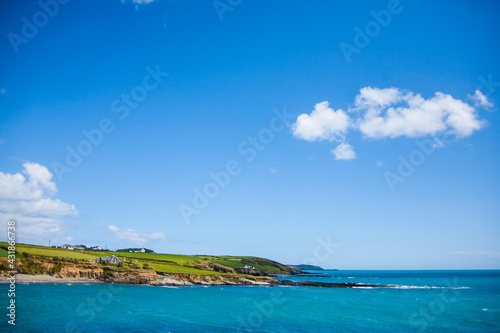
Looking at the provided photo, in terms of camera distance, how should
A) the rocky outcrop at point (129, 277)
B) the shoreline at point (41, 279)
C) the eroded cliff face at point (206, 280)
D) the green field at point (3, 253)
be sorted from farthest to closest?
the eroded cliff face at point (206, 280) → the rocky outcrop at point (129, 277) → the green field at point (3, 253) → the shoreline at point (41, 279)

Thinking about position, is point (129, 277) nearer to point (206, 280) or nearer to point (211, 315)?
point (206, 280)

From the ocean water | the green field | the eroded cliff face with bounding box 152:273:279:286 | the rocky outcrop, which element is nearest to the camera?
the ocean water

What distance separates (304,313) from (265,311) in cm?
588

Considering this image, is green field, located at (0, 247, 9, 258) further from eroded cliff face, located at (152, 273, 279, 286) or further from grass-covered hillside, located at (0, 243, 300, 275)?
eroded cliff face, located at (152, 273, 279, 286)

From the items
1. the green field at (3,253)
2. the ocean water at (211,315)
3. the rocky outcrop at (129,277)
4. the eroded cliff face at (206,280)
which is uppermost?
the green field at (3,253)

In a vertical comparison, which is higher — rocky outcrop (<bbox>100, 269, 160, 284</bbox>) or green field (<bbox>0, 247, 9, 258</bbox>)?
green field (<bbox>0, 247, 9, 258</bbox>)

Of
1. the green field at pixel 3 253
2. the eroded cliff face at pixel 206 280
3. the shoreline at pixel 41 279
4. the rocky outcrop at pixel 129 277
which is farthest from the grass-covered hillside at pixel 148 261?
the rocky outcrop at pixel 129 277

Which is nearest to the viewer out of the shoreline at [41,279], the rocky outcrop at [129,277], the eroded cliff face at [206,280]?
the shoreline at [41,279]

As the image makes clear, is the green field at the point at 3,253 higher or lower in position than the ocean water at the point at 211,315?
higher

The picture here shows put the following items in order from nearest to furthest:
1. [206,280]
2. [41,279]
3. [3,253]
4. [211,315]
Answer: [211,315] → [41,279] → [3,253] → [206,280]

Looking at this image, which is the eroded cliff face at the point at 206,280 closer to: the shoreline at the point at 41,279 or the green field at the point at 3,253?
the shoreline at the point at 41,279

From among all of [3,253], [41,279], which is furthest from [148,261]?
[3,253]

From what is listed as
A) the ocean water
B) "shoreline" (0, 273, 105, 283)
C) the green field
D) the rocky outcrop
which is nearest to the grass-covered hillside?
the green field

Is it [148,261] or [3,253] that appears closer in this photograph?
[3,253]
